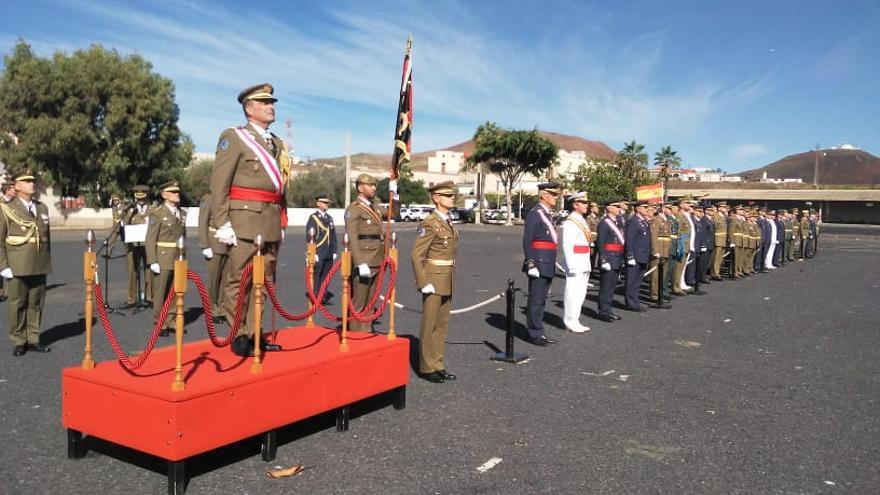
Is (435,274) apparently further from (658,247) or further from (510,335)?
(658,247)

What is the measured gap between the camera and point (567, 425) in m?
5.39

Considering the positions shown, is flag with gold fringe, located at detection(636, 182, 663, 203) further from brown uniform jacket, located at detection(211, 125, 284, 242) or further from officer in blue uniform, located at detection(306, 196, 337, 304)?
brown uniform jacket, located at detection(211, 125, 284, 242)

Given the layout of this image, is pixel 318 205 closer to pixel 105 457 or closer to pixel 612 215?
pixel 612 215

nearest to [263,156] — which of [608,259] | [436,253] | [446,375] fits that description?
[436,253]

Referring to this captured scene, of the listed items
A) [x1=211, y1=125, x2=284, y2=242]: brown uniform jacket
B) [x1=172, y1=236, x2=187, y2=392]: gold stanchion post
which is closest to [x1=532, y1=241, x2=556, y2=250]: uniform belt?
[x1=211, y1=125, x2=284, y2=242]: brown uniform jacket

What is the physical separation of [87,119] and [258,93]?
38165mm

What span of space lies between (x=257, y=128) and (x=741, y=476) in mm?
4146

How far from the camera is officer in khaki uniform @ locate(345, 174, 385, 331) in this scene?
7562 millimetres

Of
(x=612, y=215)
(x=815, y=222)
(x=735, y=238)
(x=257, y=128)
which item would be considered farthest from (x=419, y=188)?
(x=257, y=128)

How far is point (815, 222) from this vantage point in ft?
86.5

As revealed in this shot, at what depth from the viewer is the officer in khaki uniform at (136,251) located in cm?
1031

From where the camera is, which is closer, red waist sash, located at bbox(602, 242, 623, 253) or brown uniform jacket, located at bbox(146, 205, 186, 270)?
brown uniform jacket, located at bbox(146, 205, 186, 270)

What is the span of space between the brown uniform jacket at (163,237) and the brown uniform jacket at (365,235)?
2861mm

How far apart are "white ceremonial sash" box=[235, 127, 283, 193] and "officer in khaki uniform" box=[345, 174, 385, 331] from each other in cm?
238
